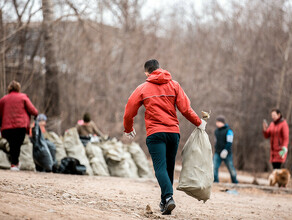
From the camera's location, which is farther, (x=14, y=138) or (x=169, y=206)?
(x=14, y=138)

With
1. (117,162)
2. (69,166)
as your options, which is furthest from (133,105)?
(117,162)

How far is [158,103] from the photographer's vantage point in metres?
5.46

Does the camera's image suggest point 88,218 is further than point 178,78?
No

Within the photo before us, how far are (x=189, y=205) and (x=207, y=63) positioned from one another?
85.1ft

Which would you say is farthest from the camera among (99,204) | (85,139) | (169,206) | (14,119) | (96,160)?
(85,139)

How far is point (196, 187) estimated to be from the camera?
541cm

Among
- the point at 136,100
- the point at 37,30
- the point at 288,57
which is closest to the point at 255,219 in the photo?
the point at 136,100

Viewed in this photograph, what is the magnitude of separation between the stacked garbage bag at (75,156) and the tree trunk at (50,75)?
3157mm

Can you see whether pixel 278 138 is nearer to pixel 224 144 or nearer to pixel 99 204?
pixel 224 144

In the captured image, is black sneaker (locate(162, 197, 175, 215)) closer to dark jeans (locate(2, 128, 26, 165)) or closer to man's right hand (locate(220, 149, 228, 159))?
dark jeans (locate(2, 128, 26, 165))

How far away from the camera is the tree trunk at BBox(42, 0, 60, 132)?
1436cm

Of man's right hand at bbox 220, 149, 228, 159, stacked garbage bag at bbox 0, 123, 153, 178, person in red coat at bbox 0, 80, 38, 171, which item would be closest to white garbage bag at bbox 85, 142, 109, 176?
stacked garbage bag at bbox 0, 123, 153, 178

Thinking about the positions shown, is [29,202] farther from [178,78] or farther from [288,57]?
[178,78]

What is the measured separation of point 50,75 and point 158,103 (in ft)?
33.5
